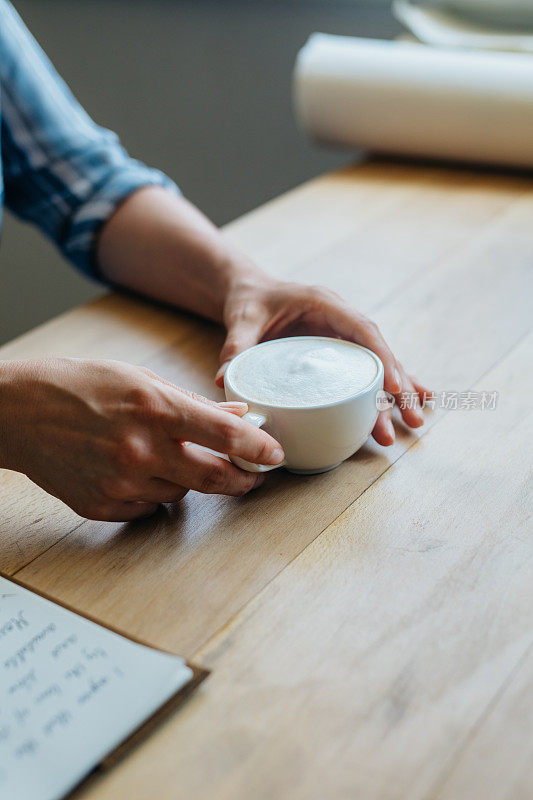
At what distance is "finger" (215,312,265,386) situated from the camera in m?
0.72

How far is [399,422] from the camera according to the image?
691 millimetres

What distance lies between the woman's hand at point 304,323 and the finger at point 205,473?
10cm

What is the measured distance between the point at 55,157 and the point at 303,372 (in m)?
0.57

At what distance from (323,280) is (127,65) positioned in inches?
54.6

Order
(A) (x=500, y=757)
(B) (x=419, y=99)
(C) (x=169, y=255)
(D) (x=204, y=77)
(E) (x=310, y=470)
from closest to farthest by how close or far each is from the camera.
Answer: (A) (x=500, y=757) → (E) (x=310, y=470) → (C) (x=169, y=255) → (B) (x=419, y=99) → (D) (x=204, y=77)

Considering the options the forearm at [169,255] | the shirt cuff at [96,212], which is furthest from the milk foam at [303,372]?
the shirt cuff at [96,212]

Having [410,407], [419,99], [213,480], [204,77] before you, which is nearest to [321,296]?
[410,407]

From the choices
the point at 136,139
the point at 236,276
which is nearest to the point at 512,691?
the point at 236,276

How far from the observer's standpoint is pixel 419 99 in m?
1.22

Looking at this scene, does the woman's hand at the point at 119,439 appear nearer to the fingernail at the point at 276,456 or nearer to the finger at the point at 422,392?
the fingernail at the point at 276,456

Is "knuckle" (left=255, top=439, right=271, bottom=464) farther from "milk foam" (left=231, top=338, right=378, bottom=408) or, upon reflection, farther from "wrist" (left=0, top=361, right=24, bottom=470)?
"wrist" (left=0, top=361, right=24, bottom=470)

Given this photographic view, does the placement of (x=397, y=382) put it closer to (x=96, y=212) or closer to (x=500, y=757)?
(x=500, y=757)

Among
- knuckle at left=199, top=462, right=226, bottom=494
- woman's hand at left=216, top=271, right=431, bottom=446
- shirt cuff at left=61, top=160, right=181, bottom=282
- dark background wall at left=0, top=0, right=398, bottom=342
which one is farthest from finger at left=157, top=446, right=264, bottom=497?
dark background wall at left=0, top=0, right=398, bottom=342

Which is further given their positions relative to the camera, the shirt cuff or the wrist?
the shirt cuff
